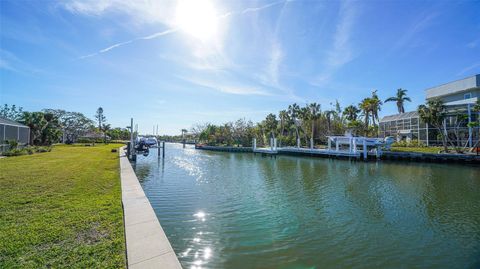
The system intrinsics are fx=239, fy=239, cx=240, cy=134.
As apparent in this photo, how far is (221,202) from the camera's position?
1009cm

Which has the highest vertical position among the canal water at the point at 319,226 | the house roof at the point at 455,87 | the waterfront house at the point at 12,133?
the house roof at the point at 455,87

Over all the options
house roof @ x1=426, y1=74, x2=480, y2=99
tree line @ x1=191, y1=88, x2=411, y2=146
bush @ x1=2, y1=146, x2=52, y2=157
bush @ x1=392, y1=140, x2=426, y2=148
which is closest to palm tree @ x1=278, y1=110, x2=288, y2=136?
tree line @ x1=191, y1=88, x2=411, y2=146

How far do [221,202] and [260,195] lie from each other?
224cm

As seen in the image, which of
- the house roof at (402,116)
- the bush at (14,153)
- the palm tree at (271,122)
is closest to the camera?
the bush at (14,153)

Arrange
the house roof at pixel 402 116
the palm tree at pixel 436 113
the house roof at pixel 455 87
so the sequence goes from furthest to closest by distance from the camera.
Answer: the house roof at pixel 402 116, the house roof at pixel 455 87, the palm tree at pixel 436 113

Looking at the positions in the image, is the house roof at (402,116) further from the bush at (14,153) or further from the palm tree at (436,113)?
the bush at (14,153)

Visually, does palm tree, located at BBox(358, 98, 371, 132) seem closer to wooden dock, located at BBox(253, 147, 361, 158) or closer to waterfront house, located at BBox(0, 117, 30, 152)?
wooden dock, located at BBox(253, 147, 361, 158)

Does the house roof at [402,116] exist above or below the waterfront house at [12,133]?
above

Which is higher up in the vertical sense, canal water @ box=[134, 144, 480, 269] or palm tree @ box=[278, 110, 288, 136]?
palm tree @ box=[278, 110, 288, 136]

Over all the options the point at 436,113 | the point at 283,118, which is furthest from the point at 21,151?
the point at 436,113

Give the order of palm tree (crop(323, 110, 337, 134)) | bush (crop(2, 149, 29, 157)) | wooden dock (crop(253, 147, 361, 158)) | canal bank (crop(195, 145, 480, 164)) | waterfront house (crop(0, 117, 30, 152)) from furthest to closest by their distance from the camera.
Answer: palm tree (crop(323, 110, 337, 134)) < wooden dock (crop(253, 147, 361, 158)) < canal bank (crop(195, 145, 480, 164)) < waterfront house (crop(0, 117, 30, 152)) < bush (crop(2, 149, 29, 157))

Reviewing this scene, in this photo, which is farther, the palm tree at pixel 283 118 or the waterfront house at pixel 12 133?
the palm tree at pixel 283 118

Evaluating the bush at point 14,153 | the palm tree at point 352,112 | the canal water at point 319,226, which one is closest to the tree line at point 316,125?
the palm tree at point 352,112

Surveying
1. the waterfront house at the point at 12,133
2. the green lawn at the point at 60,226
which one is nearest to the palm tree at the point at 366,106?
the green lawn at the point at 60,226
